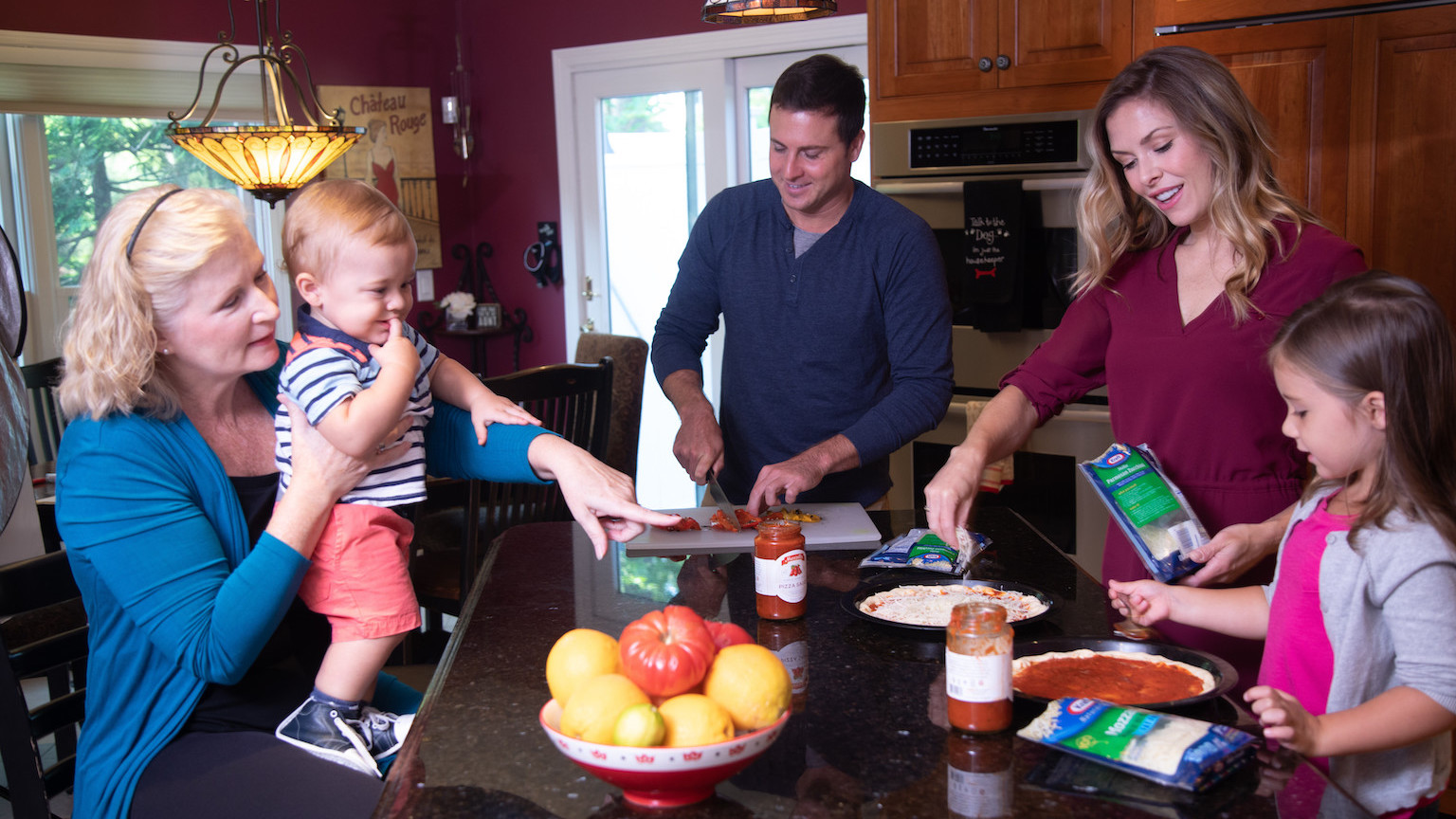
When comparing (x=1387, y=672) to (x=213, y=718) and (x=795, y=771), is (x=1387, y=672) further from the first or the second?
(x=213, y=718)

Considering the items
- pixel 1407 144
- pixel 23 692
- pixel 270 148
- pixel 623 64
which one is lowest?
pixel 23 692

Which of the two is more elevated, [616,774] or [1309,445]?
[1309,445]

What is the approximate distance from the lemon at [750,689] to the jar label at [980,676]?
199 millimetres

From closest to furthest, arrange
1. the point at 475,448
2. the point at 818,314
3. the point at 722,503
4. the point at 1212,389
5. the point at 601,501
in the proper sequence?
the point at 601,501 → the point at 1212,389 → the point at 475,448 → the point at 722,503 → the point at 818,314

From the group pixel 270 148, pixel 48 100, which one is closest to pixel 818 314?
pixel 270 148

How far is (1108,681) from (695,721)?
1.71ft

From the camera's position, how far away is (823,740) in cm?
122

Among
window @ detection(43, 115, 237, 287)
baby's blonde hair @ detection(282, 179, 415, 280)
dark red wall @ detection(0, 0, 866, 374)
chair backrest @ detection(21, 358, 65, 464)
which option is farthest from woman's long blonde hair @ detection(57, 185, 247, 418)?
dark red wall @ detection(0, 0, 866, 374)

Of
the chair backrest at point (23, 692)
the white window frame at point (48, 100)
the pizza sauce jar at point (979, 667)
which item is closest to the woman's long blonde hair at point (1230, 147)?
the pizza sauce jar at point (979, 667)

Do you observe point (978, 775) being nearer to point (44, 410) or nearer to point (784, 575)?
point (784, 575)

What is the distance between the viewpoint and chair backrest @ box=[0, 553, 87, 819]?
5.12 ft

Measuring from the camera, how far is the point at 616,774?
1.03 meters

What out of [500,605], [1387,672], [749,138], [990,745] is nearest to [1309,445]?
[1387,672]

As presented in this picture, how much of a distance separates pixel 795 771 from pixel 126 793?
0.89 m
